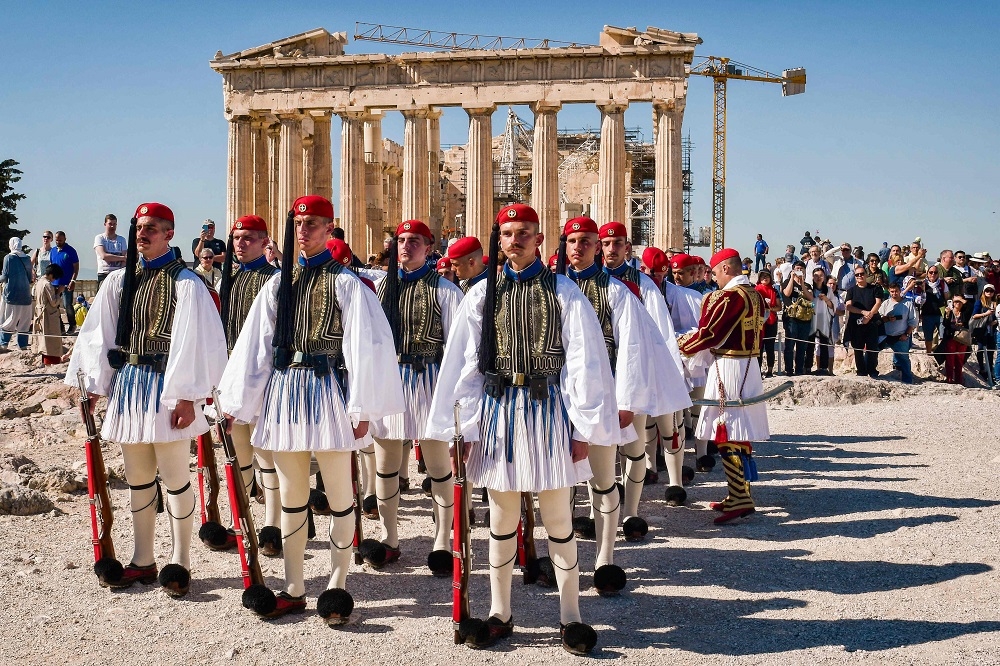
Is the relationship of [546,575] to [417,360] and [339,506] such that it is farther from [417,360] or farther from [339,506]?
[417,360]

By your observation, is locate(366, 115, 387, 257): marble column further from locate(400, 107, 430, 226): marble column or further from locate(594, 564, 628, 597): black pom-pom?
locate(594, 564, 628, 597): black pom-pom

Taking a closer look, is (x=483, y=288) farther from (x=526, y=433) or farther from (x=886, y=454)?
(x=886, y=454)

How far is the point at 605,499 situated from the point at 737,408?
2400mm

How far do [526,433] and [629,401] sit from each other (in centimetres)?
101

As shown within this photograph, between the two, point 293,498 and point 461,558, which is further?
point 293,498

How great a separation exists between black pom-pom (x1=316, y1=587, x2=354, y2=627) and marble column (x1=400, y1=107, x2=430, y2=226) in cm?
3088

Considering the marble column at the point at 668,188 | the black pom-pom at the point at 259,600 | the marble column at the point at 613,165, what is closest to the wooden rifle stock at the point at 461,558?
the black pom-pom at the point at 259,600

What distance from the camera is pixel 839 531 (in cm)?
802

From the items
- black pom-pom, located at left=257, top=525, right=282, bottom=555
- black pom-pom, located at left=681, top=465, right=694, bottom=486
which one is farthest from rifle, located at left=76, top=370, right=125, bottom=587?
black pom-pom, located at left=681, top=465, right=694, bottom=486

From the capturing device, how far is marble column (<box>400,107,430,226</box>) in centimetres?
3575

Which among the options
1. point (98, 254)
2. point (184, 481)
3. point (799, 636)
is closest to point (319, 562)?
point (184, 481)

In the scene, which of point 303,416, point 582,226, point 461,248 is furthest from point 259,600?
point 461,248

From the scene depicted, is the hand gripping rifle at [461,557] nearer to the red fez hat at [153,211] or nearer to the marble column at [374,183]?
the red fez hat at [153,211]

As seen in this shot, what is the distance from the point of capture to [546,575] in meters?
6.56
